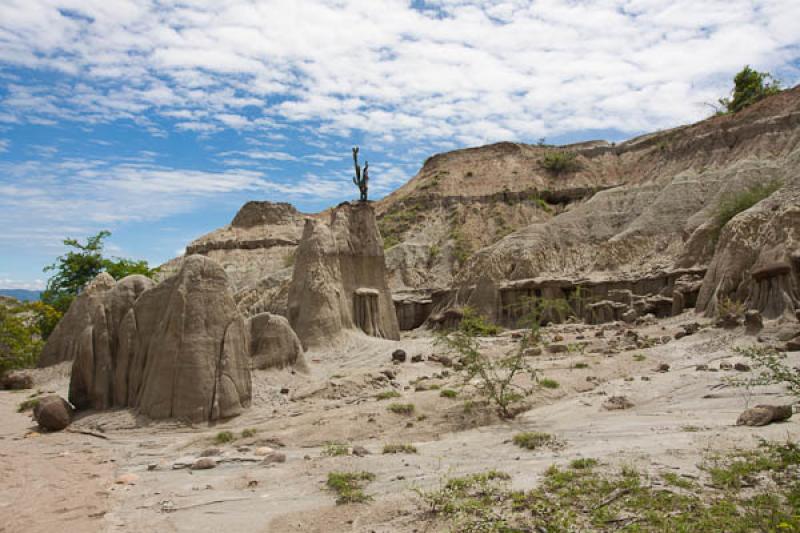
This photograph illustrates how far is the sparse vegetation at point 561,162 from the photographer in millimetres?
59188

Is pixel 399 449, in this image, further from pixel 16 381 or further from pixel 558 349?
pixel 16 381

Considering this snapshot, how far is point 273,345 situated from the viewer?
631 inches

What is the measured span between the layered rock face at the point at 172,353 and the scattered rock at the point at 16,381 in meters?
6.44

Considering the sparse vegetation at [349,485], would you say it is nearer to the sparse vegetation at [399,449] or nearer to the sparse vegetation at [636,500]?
the sparse vegetation at [636,500]


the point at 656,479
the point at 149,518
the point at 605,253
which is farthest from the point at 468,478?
the point at 605,253

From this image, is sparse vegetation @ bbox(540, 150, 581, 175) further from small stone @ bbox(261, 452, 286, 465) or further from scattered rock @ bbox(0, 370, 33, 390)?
small stone @ bbox(261, 452, 286, 465)

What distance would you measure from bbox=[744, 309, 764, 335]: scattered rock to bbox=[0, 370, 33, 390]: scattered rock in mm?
21103

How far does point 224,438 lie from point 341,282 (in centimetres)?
1513

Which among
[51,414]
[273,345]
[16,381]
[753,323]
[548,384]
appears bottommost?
[548,384]

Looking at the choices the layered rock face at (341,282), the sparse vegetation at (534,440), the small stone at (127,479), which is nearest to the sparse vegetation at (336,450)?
the sparse vegetation at (534,440)

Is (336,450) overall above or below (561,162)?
below

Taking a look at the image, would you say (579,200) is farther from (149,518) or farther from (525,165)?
(149,518)

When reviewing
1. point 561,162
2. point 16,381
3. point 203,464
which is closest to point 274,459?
point 203,464

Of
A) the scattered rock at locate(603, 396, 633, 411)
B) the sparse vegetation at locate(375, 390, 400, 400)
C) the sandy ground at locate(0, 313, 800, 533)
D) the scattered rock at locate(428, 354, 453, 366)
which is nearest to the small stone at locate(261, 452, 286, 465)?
the sandy ground at locate(0, 313, 800, 533)
